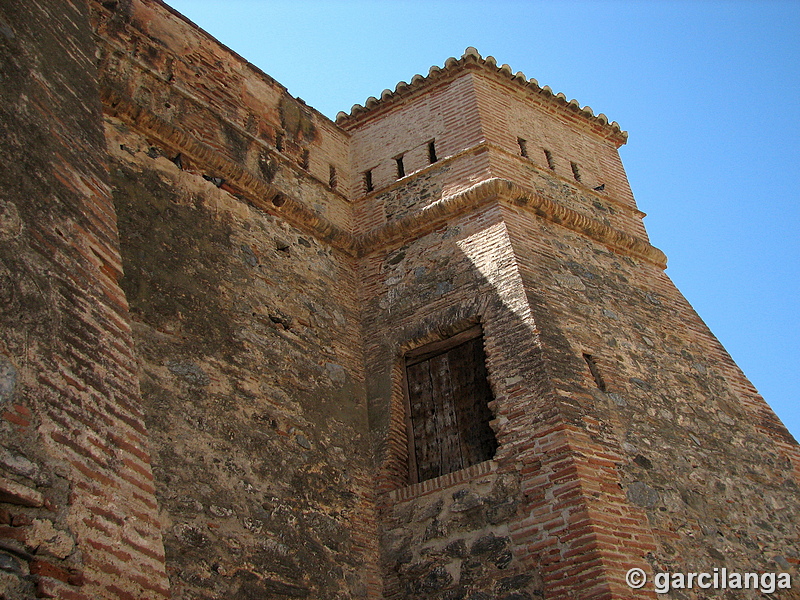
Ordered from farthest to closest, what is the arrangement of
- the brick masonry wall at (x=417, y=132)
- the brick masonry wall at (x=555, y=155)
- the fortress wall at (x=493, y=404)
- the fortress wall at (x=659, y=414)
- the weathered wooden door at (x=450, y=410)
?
1. the brick masonry wall at (x=417, y=132)
2. the brick masonry wall at (x=555, y=155)
3. the weathered wooden door at (x=450, y=410)
4. the fortress wall at (x=659, y=414)
5. the fortress wall at (x=493, y=404)

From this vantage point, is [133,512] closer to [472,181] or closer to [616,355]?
[616,355]

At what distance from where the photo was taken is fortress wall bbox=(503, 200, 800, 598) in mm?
5480

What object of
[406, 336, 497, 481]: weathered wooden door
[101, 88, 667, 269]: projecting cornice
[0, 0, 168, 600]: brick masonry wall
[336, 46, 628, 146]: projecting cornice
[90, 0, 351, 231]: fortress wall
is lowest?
[0, 0, 168, 600]: brick masonry wall

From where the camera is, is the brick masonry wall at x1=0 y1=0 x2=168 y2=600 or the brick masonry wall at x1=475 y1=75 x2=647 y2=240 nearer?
the brick masonry wall at x1=0 y1=0 x2=168 y2=600

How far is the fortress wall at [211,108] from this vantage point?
650 centimetres

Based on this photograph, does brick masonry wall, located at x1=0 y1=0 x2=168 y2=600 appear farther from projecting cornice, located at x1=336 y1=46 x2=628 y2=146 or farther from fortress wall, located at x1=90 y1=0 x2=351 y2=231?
projecting cornice, located at x1=336 y1=46 x2=628 y2=146

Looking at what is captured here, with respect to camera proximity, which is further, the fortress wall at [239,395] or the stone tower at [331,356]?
the fortress wall at [239,395]

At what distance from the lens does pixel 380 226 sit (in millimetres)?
7852

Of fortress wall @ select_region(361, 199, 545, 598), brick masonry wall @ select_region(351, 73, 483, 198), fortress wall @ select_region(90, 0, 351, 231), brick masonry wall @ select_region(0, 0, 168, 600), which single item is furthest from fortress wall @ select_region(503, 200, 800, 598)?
brick masonry wall @ select_region(0, 0, 168, 600)

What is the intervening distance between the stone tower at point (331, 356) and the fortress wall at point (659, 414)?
3 cm

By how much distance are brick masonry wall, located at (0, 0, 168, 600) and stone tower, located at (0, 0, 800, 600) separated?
12mm

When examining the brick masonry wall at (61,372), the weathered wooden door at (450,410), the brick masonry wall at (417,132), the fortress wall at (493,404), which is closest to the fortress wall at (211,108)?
the brick masonry wall at (417,132)

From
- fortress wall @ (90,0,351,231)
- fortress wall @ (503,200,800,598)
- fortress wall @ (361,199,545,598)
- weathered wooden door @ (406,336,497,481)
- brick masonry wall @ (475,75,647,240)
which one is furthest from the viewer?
brick masonry wall @ (475,75,647,240)

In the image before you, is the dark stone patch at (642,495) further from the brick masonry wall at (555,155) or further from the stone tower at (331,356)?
the brick masonry wall at (555,155)
